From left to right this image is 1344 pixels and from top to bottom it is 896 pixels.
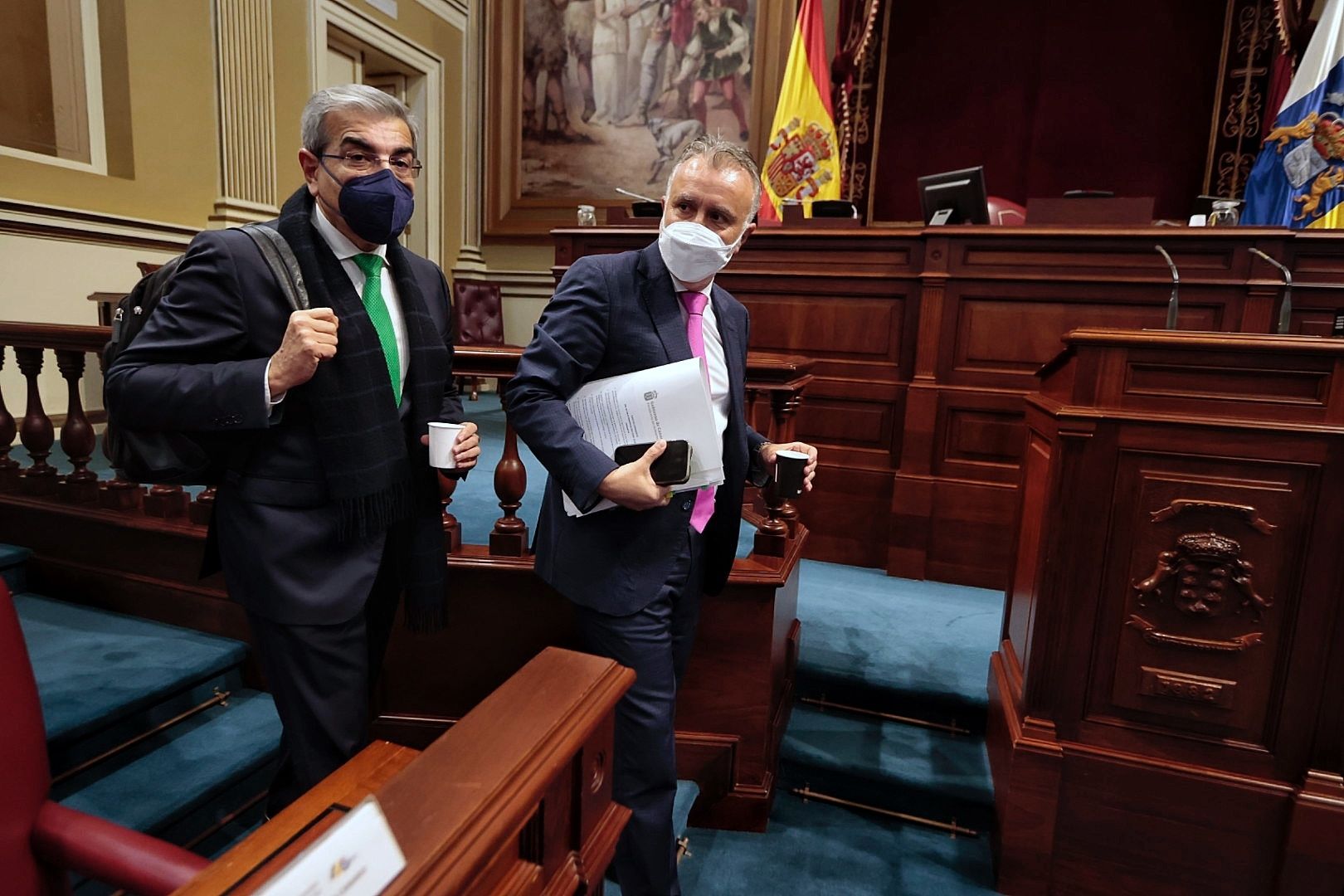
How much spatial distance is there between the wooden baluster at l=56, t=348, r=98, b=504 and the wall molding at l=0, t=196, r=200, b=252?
1.91 metres

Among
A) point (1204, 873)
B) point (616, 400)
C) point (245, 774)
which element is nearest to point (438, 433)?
point (616, 400)

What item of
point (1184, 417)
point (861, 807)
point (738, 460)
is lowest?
point (861, 807)

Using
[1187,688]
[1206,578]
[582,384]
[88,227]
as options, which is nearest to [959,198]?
[1206,578]

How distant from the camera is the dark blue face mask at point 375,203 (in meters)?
1.13

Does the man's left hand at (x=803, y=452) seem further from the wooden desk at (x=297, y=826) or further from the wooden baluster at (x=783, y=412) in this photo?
the wooden desk at (x=297, y=826)

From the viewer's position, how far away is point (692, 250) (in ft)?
4.11

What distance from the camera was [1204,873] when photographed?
164cm

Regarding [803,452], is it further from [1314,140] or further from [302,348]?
[1314,140]

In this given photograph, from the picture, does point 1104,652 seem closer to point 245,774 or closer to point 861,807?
point 861,807

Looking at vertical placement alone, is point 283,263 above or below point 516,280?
below

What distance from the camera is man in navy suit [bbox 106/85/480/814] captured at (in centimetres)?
107

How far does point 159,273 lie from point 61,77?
3.98m

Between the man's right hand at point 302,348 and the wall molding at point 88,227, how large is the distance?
335 centimetres

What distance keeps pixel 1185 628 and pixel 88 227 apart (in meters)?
4.92
